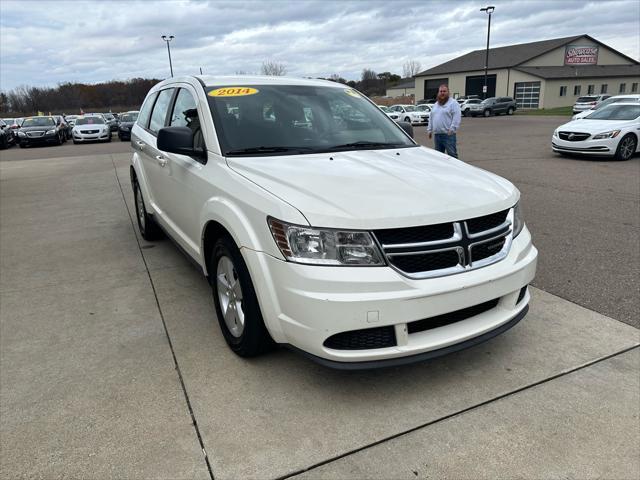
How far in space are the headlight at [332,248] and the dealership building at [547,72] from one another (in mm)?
A: 59719

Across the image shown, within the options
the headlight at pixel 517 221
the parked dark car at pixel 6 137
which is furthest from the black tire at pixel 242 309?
the parked dark car at pixel 6 137

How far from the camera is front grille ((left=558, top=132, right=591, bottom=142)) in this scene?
12.4 meters

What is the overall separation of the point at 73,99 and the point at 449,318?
286ft

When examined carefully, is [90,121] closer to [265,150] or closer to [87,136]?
[87,136]

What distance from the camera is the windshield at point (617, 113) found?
42.2ft

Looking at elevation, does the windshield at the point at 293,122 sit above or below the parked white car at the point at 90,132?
above

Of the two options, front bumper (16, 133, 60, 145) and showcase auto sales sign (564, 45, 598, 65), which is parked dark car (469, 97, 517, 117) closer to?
showcase auto sales sign (564, 45, 598, 65)

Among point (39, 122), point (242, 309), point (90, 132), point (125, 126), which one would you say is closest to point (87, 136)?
point (90, 132)

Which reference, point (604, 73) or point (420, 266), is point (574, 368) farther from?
point (604, 73)

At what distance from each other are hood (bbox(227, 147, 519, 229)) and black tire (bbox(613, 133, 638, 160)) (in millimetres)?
10808

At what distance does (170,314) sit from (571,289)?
133 inches

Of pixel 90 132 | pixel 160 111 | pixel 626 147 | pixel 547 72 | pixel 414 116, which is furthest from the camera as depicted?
pixel 547 72

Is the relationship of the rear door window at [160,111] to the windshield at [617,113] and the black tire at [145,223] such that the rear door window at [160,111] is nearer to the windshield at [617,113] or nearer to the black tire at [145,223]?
the black tire at [145,223]

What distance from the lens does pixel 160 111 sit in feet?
16.4
